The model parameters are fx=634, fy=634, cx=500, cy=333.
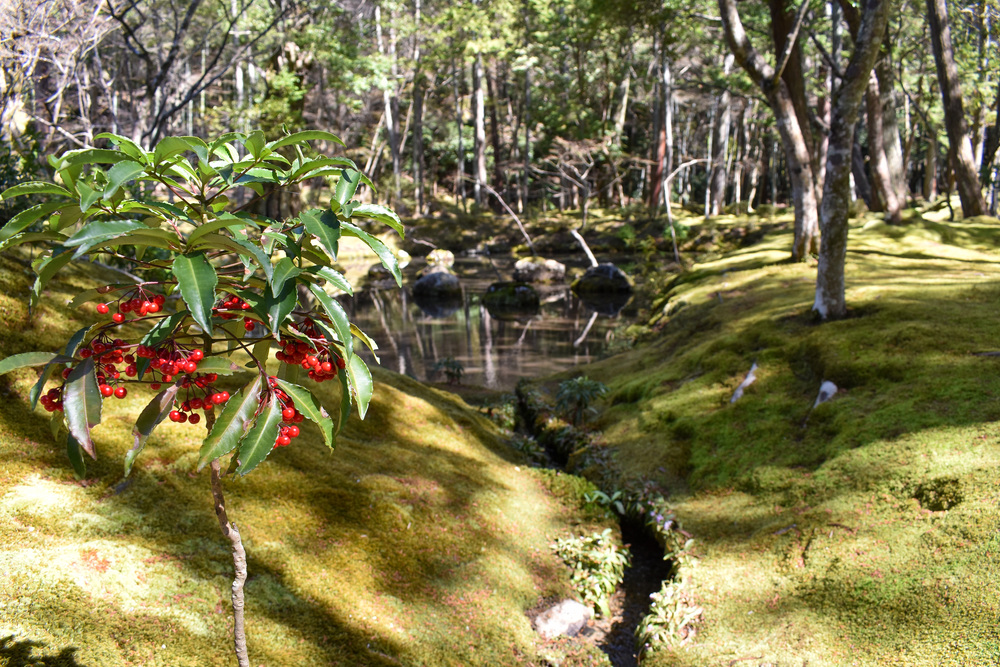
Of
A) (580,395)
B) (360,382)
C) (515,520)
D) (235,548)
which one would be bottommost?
(515,520)

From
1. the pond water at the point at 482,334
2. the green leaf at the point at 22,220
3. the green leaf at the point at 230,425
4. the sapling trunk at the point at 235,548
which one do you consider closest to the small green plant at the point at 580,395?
the pond water at the point at 482,334

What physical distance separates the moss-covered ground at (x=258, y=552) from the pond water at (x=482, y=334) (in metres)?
7.12

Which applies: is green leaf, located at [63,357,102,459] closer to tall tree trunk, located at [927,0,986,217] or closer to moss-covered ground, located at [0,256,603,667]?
moss-covered ground, located at [0,256,603,667]

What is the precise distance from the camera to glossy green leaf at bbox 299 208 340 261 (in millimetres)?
1652

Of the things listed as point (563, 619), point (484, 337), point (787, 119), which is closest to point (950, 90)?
point (787, 119)

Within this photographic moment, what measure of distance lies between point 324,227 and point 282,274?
175 millimetres

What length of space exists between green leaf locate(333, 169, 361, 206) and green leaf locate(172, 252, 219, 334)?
1.37 feet

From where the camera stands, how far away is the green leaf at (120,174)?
157cm

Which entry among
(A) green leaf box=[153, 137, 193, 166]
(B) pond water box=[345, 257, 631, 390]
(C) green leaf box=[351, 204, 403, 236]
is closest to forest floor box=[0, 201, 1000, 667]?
(A) green leaf box=[153, 137, 193, 166]

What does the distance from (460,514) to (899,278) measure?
804 centimetres

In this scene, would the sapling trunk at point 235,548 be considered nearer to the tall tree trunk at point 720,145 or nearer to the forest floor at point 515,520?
the forest floor at point 515,520

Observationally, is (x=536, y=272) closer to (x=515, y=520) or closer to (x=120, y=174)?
(x=515, y=520)

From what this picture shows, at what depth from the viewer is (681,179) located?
5122 cm

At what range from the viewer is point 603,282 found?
75.3 ft
